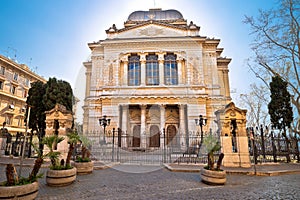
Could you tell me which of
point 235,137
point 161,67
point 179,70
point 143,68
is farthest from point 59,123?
point 179,70

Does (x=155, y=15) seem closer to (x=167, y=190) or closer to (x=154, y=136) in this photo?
(x=154, y=136)

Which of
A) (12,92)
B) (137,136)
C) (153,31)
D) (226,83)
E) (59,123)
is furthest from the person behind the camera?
(12,92)

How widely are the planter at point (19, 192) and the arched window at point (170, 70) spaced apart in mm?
21311

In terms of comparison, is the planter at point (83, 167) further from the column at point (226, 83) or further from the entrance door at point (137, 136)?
the column at point (226, 83)

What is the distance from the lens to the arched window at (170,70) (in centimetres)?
2448

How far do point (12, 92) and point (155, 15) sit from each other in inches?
1166

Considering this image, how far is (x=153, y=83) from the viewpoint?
80.3ft

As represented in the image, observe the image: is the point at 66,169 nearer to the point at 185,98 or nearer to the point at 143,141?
the point at 143,141

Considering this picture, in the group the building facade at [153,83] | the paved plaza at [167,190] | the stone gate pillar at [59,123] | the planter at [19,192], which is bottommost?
the paved plaza at [167,190]

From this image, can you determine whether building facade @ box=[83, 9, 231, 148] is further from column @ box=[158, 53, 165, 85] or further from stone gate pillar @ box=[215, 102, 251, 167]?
stone gate pillar @ box=[215, 102, 251, 167]

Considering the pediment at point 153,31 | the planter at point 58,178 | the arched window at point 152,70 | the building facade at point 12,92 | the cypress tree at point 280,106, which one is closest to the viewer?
the planter at point 58,178

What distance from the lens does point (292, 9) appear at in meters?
11.2

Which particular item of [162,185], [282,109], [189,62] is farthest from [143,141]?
[162,185]

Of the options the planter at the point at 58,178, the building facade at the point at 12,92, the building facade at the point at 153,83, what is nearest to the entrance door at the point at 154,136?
the building facade at the point at 153,83
